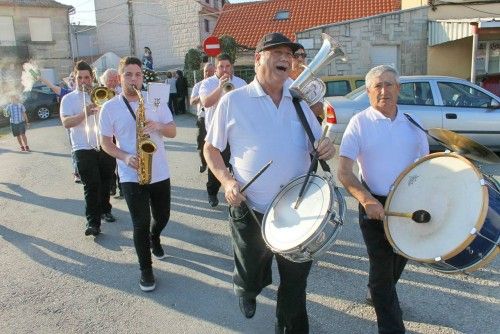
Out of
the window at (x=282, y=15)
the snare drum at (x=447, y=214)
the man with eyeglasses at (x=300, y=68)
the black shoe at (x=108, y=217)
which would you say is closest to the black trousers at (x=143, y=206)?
the man with eyeglasses at (x=300, y=68)

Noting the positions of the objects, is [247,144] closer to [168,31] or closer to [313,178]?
[313,178]

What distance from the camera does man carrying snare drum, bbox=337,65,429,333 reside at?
9.24 feet

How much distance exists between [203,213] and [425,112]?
4357 mm

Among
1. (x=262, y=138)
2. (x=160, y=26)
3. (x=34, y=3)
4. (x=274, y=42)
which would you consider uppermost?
(x=34, y=3)

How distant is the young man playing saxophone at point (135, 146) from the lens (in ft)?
12.0

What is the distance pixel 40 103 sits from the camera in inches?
810

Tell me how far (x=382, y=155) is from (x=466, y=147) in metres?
0.52

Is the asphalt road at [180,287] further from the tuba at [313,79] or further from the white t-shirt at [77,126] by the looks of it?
the tuba at [313,79]

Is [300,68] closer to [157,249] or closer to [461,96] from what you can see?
[157,249]

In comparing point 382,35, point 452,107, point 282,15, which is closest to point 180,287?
point 452,107

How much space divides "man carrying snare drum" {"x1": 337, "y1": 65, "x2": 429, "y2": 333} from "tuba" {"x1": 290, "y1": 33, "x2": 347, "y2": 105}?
11.1 inches

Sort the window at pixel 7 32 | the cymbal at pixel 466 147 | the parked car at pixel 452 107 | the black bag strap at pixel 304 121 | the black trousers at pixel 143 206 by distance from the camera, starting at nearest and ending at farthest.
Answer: the cymbal at pixel 466 147 → the black bag strap at pixel 304 121 → the black trousers at pixel 143 206 → the parked car at pixel 452 107 → the window at pixel 7 32

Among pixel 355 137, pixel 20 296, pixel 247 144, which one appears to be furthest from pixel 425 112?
pixel 20 296

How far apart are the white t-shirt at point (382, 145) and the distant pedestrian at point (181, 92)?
1576 centimetres
